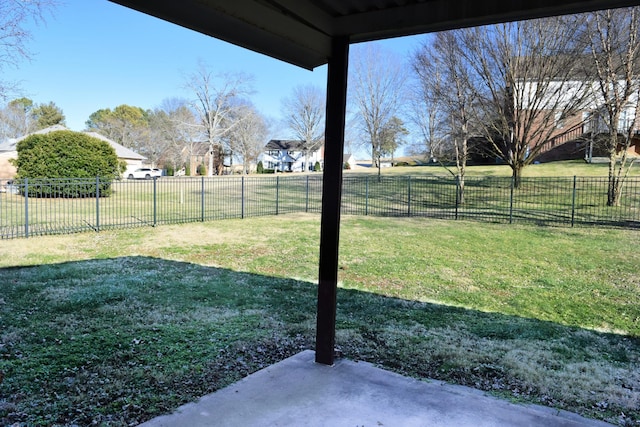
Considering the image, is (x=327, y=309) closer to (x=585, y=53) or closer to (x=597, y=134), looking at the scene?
(x=585, y=53)

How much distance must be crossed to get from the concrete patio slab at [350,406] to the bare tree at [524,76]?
15.0m

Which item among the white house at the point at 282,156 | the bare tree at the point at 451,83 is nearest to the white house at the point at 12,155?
the bare tree at the point at 451,83

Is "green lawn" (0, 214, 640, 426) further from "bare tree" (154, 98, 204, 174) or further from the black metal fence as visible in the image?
"bare tree" (154, 98, 204, 174)

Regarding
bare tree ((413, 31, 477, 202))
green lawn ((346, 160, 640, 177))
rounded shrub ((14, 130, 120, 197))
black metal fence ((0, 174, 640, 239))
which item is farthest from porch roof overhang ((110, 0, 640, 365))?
green lawn ((346, 160, 640, 177))

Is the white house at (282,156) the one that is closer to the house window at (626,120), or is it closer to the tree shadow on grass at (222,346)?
the house window at (626,120)

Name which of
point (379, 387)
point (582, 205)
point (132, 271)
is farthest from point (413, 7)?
point (582, 205)

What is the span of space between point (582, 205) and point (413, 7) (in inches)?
566

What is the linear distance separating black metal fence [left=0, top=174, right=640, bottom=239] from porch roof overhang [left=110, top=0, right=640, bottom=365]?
28.3 feet

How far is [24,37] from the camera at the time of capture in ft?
31.7

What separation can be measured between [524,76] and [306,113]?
1030 inches

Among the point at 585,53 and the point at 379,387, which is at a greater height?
the point at 585,53

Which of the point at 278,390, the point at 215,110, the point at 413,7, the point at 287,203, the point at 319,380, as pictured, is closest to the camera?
the point at 413,7

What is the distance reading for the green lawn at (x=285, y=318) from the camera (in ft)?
9.88

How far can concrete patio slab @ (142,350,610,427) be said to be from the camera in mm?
2373
